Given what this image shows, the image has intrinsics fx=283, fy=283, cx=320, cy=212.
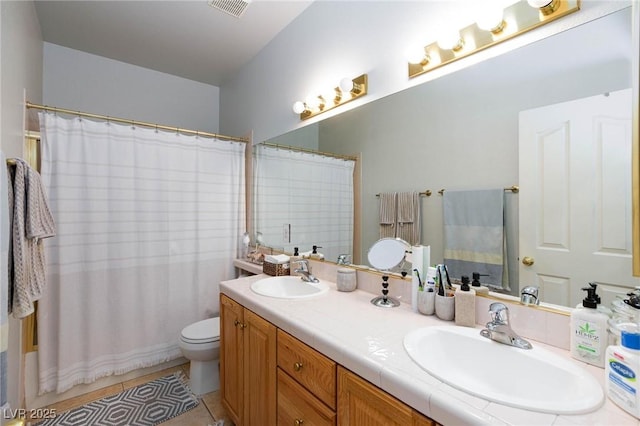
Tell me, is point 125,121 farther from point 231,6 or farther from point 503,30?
point 503,30

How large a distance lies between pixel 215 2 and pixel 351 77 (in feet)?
3.62

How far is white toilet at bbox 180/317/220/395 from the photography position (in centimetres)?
185

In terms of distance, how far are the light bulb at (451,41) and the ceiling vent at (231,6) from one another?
1.37 meters

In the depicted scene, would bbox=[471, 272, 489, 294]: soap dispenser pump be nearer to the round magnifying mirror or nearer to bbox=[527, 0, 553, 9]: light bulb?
Answer: the round magnifying mirror

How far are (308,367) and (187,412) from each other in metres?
1.33

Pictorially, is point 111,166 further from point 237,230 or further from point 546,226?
point 546,226

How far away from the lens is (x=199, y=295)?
2.42m

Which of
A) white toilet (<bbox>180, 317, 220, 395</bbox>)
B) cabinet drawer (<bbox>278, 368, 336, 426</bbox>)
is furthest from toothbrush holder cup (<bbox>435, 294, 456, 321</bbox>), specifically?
white toilet (<bbox>180, 317, 220, 395</bbox>)

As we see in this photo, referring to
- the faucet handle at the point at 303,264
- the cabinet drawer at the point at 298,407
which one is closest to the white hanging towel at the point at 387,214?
the faucet handle at the point at 303,264

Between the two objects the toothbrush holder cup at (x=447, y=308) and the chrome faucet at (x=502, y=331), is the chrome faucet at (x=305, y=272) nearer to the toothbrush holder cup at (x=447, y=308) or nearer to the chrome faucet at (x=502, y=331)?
the toothbrush holder cup at (x=447, y=308)

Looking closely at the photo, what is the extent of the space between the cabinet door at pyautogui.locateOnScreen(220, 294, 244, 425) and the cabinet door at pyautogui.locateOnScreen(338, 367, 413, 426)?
2.34ft

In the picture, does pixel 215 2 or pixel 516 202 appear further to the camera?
pixel 215 2

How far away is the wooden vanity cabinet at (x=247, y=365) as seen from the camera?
1192mm

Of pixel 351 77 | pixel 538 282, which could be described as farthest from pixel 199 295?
pixel 538 282
